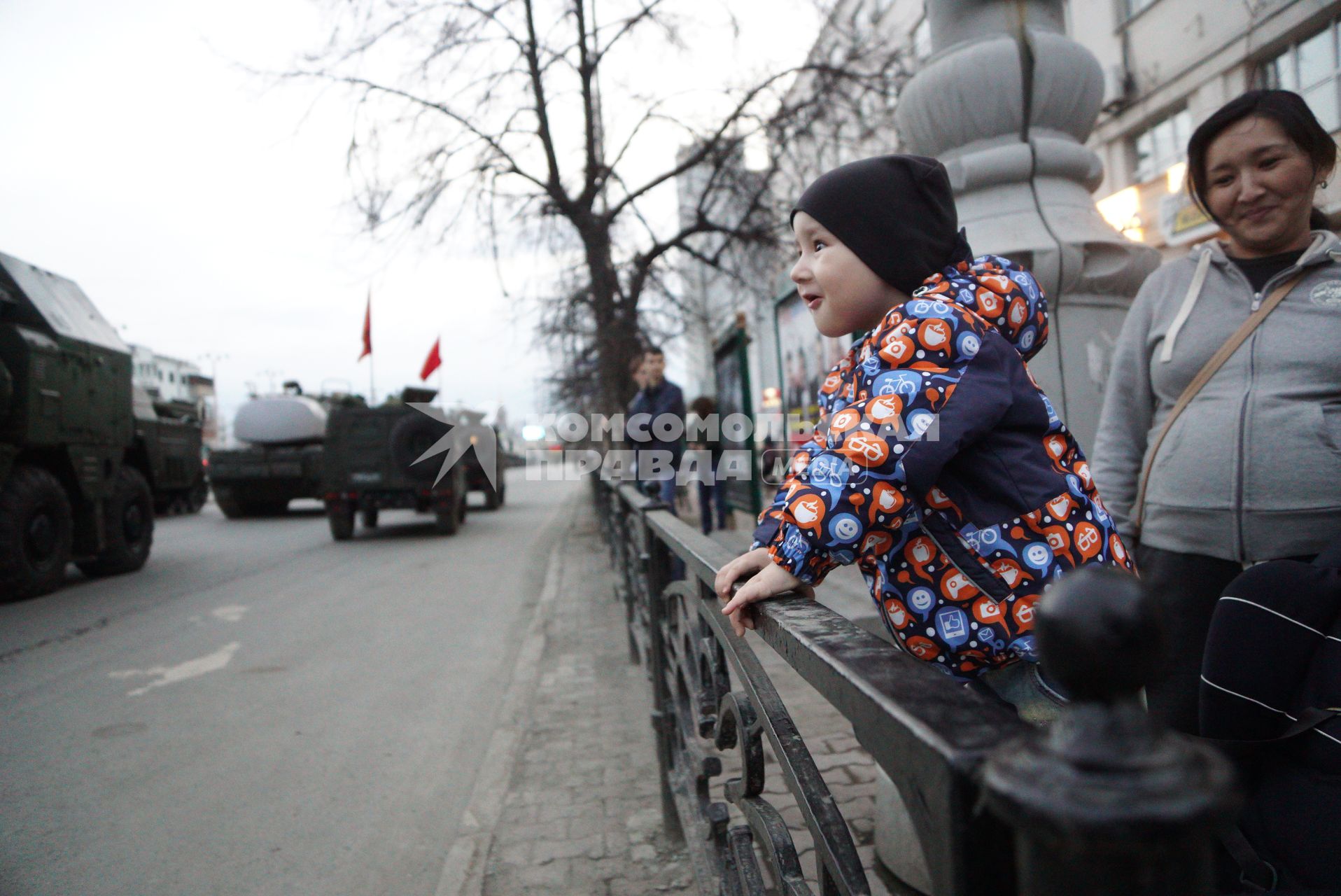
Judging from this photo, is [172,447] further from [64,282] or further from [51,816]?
[51,816]

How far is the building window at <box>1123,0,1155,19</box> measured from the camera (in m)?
12.7

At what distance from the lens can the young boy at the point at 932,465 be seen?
4.05 ft

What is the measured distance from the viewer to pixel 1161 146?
42.5 ft

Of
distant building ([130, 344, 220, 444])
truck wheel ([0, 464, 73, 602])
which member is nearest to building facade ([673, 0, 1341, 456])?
truck wheel ([0, 464, 73, 602])

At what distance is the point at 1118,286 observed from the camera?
3.13 meters

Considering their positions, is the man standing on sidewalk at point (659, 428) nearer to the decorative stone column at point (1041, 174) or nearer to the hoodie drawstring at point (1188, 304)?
the decorative stone column at point (1041, 174)

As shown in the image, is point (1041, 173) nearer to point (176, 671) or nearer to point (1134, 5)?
point (176, 671)

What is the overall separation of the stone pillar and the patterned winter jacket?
1808 mm

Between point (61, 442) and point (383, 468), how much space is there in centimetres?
498

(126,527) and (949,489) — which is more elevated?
(949,489)

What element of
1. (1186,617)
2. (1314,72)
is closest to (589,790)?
(1186,617)

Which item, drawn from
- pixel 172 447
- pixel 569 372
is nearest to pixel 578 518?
pixel 569 372

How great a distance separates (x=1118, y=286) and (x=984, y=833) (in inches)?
121

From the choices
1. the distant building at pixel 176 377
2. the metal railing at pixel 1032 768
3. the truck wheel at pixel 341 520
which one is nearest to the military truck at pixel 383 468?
the truck wheel at pixel 341 520
